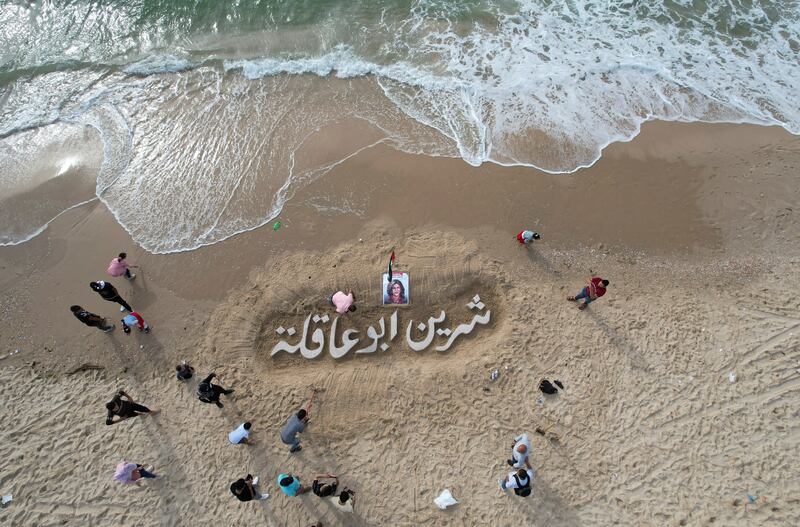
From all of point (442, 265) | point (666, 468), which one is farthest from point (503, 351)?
point (666, 468)

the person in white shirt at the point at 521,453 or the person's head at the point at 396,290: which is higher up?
the person's head at the point at 396,290

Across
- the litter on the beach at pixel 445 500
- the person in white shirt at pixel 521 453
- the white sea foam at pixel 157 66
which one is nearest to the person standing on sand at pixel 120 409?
the litter on the beach at pixel 445 500

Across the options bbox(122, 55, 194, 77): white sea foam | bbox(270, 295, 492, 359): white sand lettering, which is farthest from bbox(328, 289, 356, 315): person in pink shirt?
bbox(122, 55, 194, 77): white sea foam

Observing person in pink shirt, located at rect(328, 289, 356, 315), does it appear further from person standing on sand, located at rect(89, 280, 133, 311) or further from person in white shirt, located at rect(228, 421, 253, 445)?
person standing on sand, located at rect(89, 280, 133, 311)

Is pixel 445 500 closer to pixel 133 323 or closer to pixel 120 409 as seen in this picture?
pixel 120 409

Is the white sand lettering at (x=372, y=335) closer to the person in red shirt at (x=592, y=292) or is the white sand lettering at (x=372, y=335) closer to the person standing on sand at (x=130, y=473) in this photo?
the person in red shirt at (x=592, y=292)

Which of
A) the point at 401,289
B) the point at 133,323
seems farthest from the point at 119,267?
the point at 401,289
